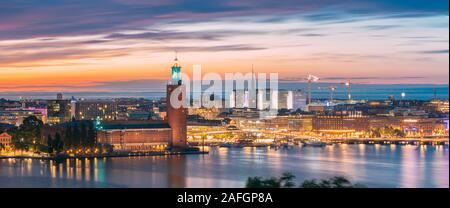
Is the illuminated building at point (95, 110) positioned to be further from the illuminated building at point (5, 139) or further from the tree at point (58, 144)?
the tree at point (58, 144)

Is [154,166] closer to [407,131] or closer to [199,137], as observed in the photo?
[199,137]

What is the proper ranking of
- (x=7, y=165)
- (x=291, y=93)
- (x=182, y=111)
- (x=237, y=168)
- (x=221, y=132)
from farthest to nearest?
(x=291, y=93) → (x=221, y=132) → (x=182, y=111) → (x=7, y=165) → (x=237, y=168)

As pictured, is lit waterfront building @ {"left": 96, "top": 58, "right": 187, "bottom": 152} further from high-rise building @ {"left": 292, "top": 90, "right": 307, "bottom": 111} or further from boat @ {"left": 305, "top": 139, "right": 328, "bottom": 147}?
high-rise building @ {"left": 292, "top": 90, "right": 307, "bottom": 111}

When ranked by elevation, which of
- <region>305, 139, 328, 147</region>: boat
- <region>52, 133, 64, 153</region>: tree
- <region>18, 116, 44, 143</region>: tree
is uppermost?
<region>18, 116, 44, 143</region>: tree

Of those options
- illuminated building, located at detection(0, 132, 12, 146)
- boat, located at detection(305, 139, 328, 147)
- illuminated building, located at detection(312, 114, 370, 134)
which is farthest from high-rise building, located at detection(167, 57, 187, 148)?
illuminated building, located at detection(312, 114, 370, 134)

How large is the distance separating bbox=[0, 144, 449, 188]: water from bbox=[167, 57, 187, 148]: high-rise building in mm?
851

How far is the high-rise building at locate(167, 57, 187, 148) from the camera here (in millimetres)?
16828

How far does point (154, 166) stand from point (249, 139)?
763cm

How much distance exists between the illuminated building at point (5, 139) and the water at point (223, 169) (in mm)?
1653

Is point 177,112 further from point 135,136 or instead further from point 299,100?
point 299,100

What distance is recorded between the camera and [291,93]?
110 ft

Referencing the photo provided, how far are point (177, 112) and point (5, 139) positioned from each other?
314 centimetres
